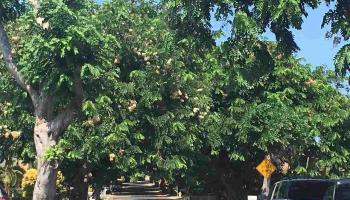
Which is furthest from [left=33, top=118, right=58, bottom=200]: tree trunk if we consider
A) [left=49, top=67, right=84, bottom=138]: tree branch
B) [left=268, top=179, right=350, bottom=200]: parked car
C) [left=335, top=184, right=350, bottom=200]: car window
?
[left=335, top=184, right=350, bottom=200]: car window

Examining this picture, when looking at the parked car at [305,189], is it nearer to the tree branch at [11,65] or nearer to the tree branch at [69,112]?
the tree branch at [69,112]

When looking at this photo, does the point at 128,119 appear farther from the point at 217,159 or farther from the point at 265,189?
the point at 217,159

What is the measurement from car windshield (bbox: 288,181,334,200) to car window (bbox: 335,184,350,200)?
A: 260cm

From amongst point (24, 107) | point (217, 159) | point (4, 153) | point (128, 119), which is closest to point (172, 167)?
point (128, 119)

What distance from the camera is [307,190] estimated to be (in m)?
16.7

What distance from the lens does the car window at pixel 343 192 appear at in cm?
1329

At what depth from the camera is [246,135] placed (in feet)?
87.0

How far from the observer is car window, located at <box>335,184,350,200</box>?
13.3m

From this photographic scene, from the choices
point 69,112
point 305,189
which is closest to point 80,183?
point 69,112

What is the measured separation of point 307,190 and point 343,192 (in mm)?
3312

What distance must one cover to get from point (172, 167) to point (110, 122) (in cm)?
311

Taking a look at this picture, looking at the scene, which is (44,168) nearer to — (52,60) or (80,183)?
(52,60)

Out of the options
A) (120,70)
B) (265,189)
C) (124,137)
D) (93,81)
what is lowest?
(265,189)

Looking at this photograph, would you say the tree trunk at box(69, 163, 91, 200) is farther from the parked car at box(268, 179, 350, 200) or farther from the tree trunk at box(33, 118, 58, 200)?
the parked car at box(268, 179, 350, 200)
